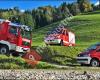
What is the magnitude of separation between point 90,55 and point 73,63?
2204mm

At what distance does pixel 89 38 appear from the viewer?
223 feet

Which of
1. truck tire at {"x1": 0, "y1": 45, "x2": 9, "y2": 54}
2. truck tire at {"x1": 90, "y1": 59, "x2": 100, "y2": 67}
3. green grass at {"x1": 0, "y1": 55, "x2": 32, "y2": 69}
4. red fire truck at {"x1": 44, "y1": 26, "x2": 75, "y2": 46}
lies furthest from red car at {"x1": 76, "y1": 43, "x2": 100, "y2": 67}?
red fire truck at {"x1": 44, "y1": 26, "x2": 75, "y2": 46}

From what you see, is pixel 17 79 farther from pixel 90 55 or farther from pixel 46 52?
pixel 46 52

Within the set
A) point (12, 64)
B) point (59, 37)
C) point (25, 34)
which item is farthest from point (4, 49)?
point (59, 37)

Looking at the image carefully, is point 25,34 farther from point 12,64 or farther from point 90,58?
point 12,64

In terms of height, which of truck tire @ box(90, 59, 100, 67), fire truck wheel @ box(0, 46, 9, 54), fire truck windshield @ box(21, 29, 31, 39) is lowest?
truck tire @ box(90, 59, 100, 67)

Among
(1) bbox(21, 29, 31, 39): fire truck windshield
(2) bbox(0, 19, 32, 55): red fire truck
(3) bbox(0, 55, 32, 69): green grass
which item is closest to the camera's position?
(3) bbox(0, 55, 32, 69): green grass

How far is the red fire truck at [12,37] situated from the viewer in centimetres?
3085

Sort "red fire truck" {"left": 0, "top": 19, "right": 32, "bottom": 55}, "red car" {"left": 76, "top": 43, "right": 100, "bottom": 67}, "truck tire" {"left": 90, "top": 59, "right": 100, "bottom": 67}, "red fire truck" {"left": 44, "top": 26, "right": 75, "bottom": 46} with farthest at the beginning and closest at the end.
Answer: "red fire truck" {"left": 44, "top": 26, "right": 75, "bottom": 46}
"red fire truck" {"left": 0, "top": 19, "right": 32, "bottom": 55}
"red car" {"left": 76, "top": 43, "right": 100, "bottom": 67}
"truck tire" {"left": 90, "top": 59, "right": 100, "bottom": 67}

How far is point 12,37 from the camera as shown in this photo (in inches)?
1234

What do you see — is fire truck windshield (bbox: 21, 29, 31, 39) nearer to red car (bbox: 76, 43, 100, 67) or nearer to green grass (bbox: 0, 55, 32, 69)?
red car (bbox: 76, 43, 100, 67)

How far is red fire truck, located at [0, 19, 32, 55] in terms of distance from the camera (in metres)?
30.9

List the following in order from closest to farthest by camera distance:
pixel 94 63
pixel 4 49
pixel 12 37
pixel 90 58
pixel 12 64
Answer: pixel 12 64
pixel 94 63
pixel 90 58
pixel 4 49
pixel 12 37

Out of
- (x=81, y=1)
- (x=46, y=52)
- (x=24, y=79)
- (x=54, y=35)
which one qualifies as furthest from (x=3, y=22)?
(x=81, y=1)
